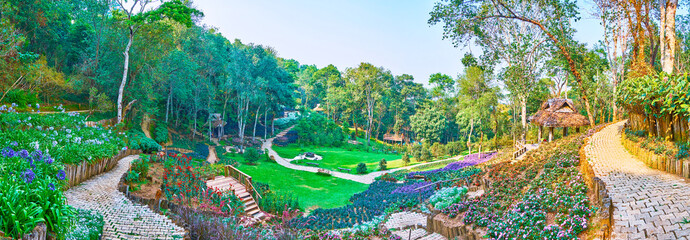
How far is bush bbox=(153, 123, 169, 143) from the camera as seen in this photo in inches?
957

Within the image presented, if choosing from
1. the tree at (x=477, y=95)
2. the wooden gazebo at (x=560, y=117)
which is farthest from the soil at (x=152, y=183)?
the tree at (x=477, y=95)

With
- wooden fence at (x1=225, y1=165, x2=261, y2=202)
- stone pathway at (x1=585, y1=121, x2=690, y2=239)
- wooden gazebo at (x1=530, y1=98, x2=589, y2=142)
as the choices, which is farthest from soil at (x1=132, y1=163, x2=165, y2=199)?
Result: wooden gazebo at (x1=530, y1=98, x2=589, y2=142)

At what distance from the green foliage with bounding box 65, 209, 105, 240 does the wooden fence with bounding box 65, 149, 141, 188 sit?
8.77 feet

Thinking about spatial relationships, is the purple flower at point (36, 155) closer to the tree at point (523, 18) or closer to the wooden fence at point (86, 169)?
the wooden fence at point (86, 169)

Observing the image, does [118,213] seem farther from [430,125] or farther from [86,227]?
[430,125]

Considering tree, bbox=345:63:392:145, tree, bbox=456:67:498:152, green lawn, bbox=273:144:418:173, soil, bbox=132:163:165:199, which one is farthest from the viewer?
tree, bbox=345:63:392:145

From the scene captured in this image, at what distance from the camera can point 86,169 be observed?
851 centimetres

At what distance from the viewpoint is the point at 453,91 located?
54.3 metres

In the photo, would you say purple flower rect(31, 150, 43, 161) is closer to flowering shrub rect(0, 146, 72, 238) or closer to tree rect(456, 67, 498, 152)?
flowering shrub rect(0, 146, 72, 238)

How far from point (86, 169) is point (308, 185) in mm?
10901

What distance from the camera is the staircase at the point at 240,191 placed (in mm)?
11261

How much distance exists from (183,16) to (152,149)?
793cm

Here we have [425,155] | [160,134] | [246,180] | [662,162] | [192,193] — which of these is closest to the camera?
[662,162]

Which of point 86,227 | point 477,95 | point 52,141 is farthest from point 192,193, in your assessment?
point 477,95
